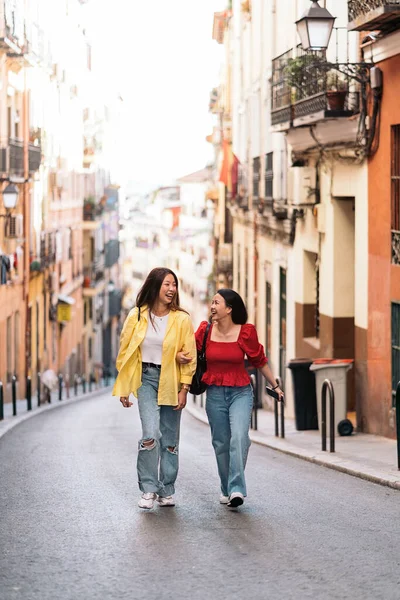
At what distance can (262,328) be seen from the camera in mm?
28812

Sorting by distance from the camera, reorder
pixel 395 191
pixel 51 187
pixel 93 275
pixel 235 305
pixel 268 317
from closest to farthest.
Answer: pixel 235 305 < pixel 395 191 < pixel 268 317 < pixel 51 187 < pixel 93 275

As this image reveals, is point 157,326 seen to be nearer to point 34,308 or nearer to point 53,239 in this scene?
point 34,308

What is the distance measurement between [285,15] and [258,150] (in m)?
5.30

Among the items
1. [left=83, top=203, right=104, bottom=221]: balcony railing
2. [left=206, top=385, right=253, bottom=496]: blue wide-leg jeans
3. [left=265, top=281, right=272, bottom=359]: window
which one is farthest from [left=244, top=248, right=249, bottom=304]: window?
[left=206, top=385, right=253, bottom=496]: blue wide-leg jeans

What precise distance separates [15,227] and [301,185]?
13.8 metres

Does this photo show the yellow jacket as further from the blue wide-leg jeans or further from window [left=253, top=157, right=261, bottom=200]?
window [left=253, top=157, right=261, bottom=200]

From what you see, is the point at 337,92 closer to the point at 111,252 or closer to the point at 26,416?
the point at 26,416

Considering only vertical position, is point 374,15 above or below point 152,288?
above

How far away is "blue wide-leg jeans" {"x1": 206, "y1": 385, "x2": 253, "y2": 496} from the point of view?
889cm

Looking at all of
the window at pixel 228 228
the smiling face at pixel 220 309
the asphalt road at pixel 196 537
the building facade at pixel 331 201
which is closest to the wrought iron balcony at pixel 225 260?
the window at pixel 228 228

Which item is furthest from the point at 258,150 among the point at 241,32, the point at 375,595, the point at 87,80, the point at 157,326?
Result: the point at 87,80

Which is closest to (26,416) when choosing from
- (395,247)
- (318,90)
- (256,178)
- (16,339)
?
(256,178)

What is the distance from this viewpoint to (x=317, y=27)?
49.9 feet

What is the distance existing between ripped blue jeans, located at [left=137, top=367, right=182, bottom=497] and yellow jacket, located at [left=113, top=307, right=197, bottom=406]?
0.08 metres
